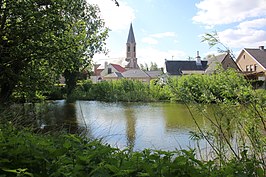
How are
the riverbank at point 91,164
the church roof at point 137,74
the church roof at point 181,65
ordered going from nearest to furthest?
the riverbank at point 91,164, the church roof at point 181,65, the church roof at point 137,74

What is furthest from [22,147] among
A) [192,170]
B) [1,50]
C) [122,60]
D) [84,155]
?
[122,60]

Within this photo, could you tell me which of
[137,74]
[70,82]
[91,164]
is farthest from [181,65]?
[91,164]

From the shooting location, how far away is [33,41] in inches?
293

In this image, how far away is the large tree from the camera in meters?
6.96

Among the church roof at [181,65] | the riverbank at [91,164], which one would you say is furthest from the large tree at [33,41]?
the church roof at [181,65]

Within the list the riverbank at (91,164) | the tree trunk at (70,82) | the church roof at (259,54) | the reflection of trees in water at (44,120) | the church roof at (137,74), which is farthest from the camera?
the church roof at (137,74)

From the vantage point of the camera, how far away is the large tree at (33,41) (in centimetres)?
696

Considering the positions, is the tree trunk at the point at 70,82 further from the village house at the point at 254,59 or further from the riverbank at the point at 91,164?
the riverbank at the point at 91,164

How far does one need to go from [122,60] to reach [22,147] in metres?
70.5

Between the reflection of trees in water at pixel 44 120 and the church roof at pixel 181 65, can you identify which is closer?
the reflection of trees in water at pixel 44 120

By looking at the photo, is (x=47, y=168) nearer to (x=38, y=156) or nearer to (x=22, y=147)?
(x=38, y=156)

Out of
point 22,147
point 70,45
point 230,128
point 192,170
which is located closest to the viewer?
point 192,170

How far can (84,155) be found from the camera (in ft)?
6.84

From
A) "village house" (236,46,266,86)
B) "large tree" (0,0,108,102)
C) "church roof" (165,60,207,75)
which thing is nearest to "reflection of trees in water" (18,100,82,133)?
"large tree" (0,0,108,102)
